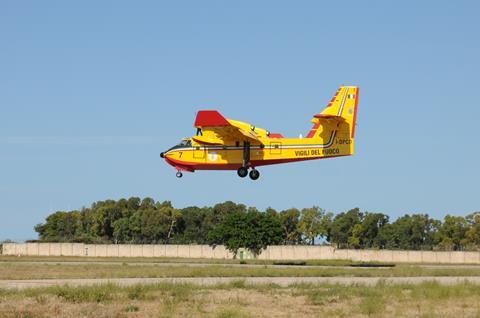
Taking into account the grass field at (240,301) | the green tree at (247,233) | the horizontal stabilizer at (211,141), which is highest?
the horizontal stabilizer at (211,141)

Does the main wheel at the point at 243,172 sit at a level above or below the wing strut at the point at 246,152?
below

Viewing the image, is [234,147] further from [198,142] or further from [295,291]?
[295,291]

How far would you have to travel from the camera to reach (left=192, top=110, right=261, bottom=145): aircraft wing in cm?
4600

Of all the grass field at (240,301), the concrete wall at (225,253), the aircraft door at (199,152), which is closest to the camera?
the grass field at (240,301)

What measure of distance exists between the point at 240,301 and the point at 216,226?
355 feet

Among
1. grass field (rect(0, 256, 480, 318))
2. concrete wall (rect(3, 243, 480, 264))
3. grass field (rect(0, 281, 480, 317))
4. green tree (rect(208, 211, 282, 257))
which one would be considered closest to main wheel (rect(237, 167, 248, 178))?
grass field (rect(0, 256, 480, 318))

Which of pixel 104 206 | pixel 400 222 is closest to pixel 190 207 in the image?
pixel 104 206

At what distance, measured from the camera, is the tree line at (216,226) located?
145875 millimetres

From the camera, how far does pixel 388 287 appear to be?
4316 cm

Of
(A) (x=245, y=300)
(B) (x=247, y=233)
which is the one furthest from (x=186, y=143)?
(B) (x=247, y=233)

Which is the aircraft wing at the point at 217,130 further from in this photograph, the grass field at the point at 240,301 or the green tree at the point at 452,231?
the green tree at the point at 452,231

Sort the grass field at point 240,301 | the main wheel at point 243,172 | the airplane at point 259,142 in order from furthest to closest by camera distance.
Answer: the main wheel at point 243,172 → the airplane at point 259,142 → the grass field at point 240,301

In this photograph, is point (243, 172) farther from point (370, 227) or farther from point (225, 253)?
point (370, 227)

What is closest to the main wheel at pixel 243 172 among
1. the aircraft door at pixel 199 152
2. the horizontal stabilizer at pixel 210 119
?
the aircraft door at pixel 199 152
